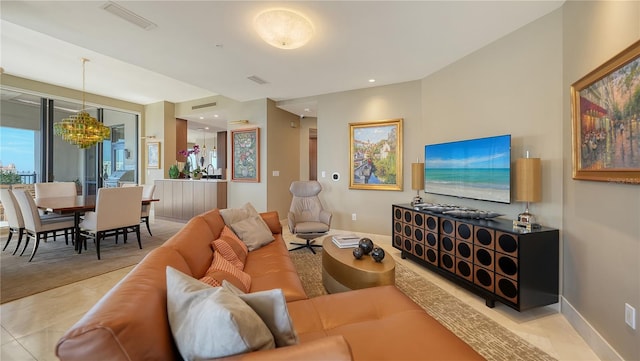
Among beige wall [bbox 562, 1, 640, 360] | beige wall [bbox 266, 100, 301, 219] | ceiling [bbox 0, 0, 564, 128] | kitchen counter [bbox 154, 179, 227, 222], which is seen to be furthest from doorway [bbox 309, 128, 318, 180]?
beige wall [bbox 562, 1, 640, 360]

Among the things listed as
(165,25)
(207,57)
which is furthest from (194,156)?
(165,25)

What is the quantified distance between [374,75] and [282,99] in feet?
7.15

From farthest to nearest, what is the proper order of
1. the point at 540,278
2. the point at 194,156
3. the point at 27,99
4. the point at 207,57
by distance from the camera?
the point at 194,156, the point at 27,99, the point at 207,57, the point at 540,278

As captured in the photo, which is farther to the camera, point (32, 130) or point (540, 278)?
point (32, 130)

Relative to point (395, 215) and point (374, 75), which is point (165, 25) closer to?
point (374, 75)

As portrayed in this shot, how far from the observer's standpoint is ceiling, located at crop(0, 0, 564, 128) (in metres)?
2.39

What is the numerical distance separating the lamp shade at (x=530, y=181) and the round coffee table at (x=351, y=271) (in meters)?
1.36

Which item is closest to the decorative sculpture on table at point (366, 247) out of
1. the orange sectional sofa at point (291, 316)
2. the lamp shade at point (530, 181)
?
the orange sectional sofa at point (291, 316)

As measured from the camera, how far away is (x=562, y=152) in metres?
2.29

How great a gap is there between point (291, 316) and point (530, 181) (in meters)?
2.38

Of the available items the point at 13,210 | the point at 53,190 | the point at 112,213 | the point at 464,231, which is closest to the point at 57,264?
the point at 112,213

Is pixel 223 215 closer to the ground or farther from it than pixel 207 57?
closer to the ground

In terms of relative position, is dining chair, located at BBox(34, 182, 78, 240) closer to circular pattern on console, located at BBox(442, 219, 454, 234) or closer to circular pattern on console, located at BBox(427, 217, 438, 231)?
circular pattern on console, located at BBox(427, 217, 438, 231)

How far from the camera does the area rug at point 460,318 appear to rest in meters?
1.75
